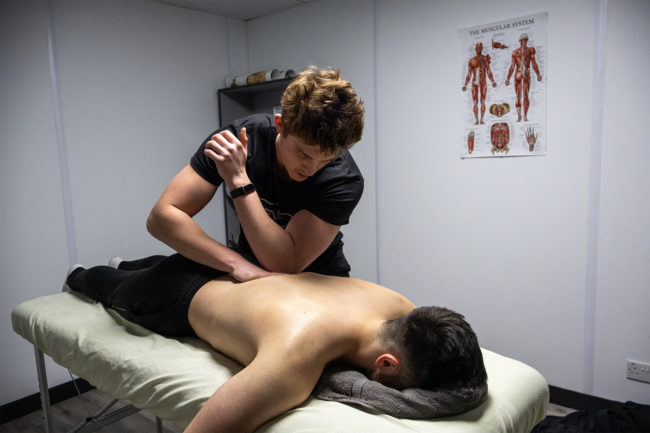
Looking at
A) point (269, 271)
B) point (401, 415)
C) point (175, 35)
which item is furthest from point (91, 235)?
point (401, 415)

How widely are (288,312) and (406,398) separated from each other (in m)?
0.33

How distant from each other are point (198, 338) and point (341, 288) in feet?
1.58

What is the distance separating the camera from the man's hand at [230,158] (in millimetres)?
1333

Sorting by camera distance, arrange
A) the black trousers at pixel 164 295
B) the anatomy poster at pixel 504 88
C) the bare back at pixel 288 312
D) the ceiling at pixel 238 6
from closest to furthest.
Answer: the bare back at pixel 288 312, the black trousers at pixel 164 295, the anatomy poster at pixel 504 88, the ceiling at pixel 238 6

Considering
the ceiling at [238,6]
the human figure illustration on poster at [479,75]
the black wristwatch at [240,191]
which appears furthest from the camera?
the ceiling at [238,6]

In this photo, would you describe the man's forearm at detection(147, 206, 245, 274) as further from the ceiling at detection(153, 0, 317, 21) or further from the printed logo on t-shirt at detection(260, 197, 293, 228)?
the ceiling at detection(153, 0, 317, 21)

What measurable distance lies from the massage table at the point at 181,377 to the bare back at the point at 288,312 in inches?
3.5

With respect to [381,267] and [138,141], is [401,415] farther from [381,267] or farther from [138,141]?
[138,141]

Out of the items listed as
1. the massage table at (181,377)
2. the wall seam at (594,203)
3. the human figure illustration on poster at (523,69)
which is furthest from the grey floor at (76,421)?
the human figure illustration on poster at (523,69)

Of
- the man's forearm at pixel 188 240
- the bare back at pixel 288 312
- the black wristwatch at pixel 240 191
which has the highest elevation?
the black wristwatch at pixel 240 191

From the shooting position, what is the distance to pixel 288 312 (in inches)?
45.3

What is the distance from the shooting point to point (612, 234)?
7.16ft

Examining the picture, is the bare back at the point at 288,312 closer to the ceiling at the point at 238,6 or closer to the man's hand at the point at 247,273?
the man's hand at the point at 247,273


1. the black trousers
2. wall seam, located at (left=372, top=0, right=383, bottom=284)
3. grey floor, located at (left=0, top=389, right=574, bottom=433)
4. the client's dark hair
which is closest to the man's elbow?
the black trousers
